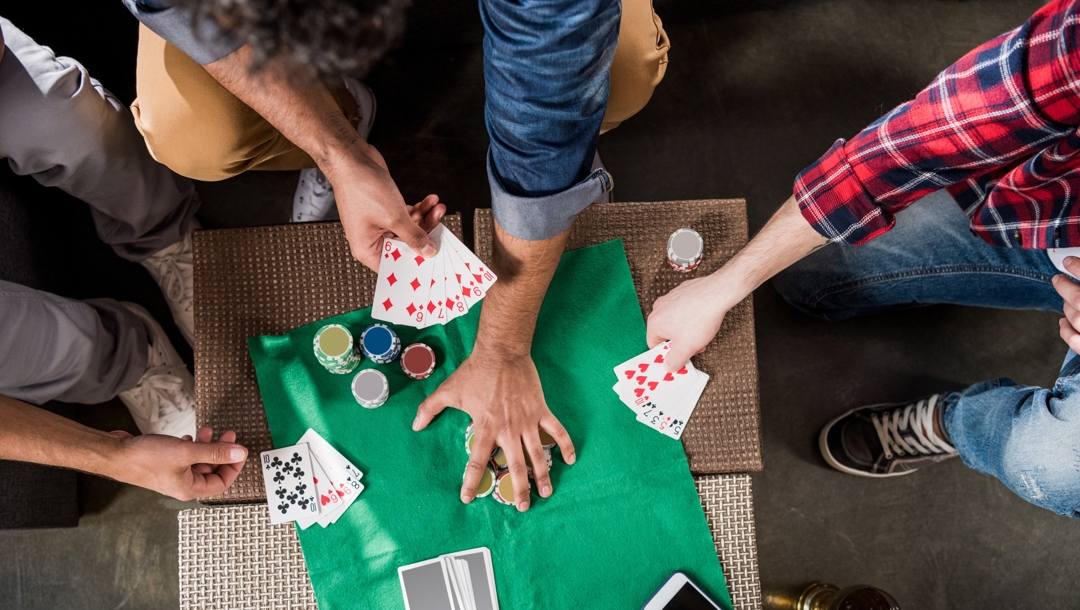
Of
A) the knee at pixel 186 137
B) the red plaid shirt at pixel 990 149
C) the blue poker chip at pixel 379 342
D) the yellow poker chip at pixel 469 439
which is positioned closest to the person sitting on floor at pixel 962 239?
the red plaid shirt at pixel 990 149

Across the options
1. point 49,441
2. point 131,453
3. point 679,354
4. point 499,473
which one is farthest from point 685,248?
point 49,441

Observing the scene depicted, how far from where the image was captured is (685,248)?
58.8 inches

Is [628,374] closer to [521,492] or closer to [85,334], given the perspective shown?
[521,492]

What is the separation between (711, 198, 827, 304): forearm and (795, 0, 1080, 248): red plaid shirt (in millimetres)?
34

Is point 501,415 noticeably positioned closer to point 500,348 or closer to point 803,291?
point 500,348

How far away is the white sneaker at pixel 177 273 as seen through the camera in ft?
6.44

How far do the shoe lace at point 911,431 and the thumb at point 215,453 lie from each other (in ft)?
5.52

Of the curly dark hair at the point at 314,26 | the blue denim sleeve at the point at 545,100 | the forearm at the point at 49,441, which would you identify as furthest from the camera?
the forearm at the point at 49,441

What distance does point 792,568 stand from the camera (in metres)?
2.18

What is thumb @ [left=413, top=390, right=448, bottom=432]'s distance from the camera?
1416 mm

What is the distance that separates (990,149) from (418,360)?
3.55ft

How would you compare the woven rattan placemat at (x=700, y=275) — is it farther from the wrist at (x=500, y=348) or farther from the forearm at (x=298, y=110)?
the forearm at (x=298, y=110)

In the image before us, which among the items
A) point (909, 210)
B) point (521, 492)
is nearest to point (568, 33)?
point (521, 492)

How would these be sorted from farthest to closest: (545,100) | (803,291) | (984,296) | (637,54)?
(803,291) → (984,296) → (637,54) → (545,100)
